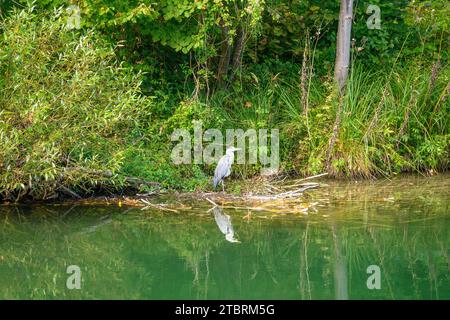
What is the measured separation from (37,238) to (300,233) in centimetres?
269

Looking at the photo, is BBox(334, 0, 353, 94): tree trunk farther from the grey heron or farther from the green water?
the grey heron

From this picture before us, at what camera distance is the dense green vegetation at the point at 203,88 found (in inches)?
360

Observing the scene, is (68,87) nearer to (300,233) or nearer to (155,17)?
(155,17)

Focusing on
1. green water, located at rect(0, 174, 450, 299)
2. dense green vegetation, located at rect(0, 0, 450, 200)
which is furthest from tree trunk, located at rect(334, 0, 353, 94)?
green water, located at rect(0, 174, 450, 299)

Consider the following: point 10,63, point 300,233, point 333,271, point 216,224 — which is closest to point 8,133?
point 10,63

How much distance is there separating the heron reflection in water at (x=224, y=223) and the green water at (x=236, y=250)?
0.06m

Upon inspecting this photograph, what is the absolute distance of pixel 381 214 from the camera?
9.19 metres

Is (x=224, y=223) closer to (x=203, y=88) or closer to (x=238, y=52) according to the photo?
(x=203, y=88)

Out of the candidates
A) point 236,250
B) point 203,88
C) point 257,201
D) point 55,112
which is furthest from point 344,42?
point 236,250

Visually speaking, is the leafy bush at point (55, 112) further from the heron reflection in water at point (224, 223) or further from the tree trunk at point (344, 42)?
the tree trunk at point (344, 42)

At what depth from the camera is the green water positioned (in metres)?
6.88

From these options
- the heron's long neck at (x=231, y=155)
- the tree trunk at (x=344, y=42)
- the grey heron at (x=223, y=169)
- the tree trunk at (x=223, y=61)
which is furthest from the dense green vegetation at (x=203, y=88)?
the heron's long neck at (x=231, y=155)

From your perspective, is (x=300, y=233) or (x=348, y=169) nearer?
(x=300, y=233)

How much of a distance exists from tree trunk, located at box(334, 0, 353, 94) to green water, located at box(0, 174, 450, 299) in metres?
1.96
